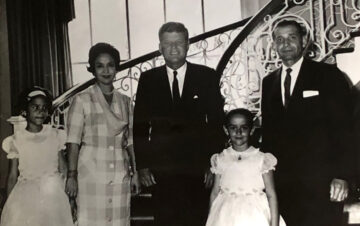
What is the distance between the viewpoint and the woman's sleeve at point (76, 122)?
2.29 meters

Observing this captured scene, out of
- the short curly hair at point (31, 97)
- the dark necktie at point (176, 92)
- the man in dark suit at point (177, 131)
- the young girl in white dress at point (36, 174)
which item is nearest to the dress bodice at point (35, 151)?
the young girl in white dress at point (36, 174)

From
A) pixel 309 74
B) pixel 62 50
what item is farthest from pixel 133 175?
pixel 62 50

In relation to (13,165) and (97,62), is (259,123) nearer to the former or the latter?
(97,62)

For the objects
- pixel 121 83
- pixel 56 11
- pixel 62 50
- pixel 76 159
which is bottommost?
pixel 76 159

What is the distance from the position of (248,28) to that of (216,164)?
0.88 meters

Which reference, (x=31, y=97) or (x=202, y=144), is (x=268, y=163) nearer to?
(x=202, y=144)

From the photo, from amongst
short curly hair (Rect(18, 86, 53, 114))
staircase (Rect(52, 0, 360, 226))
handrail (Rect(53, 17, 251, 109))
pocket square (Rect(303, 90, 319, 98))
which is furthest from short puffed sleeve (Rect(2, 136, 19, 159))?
pocket square (Rect(303, 90, 319, 98))

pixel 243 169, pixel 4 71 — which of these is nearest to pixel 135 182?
pixel 243 169

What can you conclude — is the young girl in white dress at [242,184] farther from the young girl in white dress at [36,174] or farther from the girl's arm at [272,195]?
the young girl in white dress at [36,174]

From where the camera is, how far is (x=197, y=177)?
2.33 metres

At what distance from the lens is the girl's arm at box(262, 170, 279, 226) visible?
216cm

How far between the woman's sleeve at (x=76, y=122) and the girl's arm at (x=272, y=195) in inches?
38.8

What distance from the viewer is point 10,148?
2.50m

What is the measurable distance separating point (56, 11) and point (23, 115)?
0.99 metres
